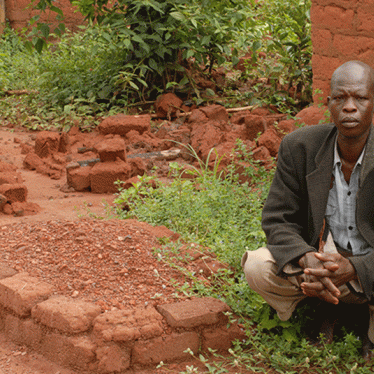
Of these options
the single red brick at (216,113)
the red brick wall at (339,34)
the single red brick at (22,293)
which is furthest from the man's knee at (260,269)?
the single red brick at (216,113)

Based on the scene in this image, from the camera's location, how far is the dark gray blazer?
9.62 ft

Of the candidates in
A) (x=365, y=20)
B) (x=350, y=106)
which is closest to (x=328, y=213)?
(x=350, y=106)

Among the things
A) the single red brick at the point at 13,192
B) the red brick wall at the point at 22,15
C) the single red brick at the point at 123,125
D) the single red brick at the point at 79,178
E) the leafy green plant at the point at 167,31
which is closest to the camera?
the single red brick at the point at 13,192

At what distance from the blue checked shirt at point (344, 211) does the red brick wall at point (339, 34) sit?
211 cm

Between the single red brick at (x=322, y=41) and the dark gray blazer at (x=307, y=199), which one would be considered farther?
the single red brick at (x=322, y=41)

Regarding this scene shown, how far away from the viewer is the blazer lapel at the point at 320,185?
119 inches

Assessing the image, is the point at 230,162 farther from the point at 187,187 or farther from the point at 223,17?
the point at 223,17

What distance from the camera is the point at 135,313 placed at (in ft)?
10.4

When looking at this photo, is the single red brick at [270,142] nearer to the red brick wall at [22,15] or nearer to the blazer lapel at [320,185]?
the blazer lapel at [320,185]

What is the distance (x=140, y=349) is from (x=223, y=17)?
228 inches

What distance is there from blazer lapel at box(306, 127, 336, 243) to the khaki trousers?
26cm

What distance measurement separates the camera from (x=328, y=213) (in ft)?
10.1

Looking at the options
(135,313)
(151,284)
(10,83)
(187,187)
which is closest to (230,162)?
(187,187)

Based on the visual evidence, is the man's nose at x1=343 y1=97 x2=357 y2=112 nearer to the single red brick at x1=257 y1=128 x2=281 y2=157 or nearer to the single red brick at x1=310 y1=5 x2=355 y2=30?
the single red brick at x1=310 y1=5 x2=355 y2=30
